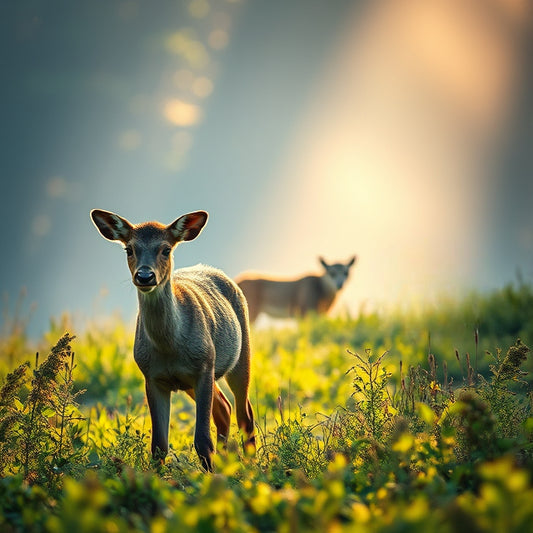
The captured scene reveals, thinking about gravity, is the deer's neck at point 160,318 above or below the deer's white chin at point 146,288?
below

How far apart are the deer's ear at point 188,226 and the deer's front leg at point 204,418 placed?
3.96 feet

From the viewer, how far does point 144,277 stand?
204 inches

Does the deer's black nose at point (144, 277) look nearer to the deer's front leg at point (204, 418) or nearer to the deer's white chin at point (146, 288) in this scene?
the deer's white chin at point (146, 288)

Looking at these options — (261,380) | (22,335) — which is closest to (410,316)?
(261,380)

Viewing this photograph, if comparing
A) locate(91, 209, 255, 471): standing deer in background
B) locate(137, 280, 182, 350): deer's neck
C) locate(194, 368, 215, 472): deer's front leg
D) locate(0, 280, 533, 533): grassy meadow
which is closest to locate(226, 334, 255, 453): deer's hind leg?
locate(91, 209, 255, 471): standing deer in background

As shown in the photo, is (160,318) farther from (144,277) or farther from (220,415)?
(220,415)

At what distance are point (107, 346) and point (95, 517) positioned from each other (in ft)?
31.6

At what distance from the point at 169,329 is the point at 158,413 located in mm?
680

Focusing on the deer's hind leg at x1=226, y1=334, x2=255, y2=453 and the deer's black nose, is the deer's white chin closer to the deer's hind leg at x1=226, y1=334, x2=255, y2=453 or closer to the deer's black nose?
the deer's black nose

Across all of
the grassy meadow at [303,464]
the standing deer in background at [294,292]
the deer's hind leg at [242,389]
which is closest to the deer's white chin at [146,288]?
the grassy meadow at [303,464]

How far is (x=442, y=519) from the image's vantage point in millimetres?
2572

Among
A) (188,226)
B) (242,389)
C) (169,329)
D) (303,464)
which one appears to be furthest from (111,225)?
(303,464)

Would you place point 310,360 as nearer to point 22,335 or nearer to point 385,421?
point 22,335

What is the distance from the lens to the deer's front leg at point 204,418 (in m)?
5.25
